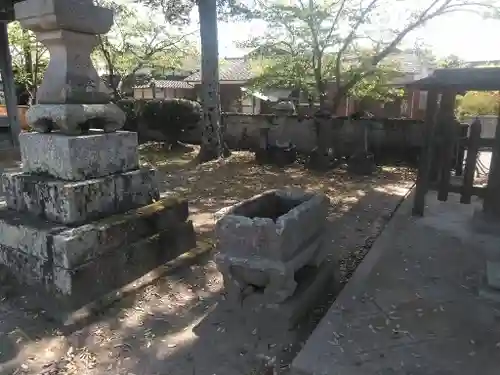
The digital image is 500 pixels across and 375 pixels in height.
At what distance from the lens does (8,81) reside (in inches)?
434

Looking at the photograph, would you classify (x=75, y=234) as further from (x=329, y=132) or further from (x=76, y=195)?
(x=329, y=132)

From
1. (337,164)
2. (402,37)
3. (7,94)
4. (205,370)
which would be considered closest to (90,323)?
(205,370)

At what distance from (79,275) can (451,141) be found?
5.09 metres

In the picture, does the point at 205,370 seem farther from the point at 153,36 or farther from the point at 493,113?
the point at 493,113

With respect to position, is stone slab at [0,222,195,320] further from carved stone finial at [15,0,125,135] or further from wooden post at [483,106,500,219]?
wooden post at [483,106,500,219]

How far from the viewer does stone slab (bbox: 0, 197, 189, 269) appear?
3340 mm

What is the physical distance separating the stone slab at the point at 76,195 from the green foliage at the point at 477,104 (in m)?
17.0

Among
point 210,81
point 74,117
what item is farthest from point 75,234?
point 210,81

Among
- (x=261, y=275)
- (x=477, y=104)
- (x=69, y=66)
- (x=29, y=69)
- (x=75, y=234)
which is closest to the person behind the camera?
(x=261, y=275)

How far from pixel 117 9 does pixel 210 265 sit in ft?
47.0

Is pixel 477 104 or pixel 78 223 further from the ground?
pixel 477 104

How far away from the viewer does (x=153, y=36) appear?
17.4 m

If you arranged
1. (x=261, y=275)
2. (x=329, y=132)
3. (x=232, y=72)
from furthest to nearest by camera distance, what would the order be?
(x=232, y=72)
(x=329, y=132)
(x=261, y=275)

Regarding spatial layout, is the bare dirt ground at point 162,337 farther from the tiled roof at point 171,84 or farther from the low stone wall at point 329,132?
the tiled roof at point 171,84
